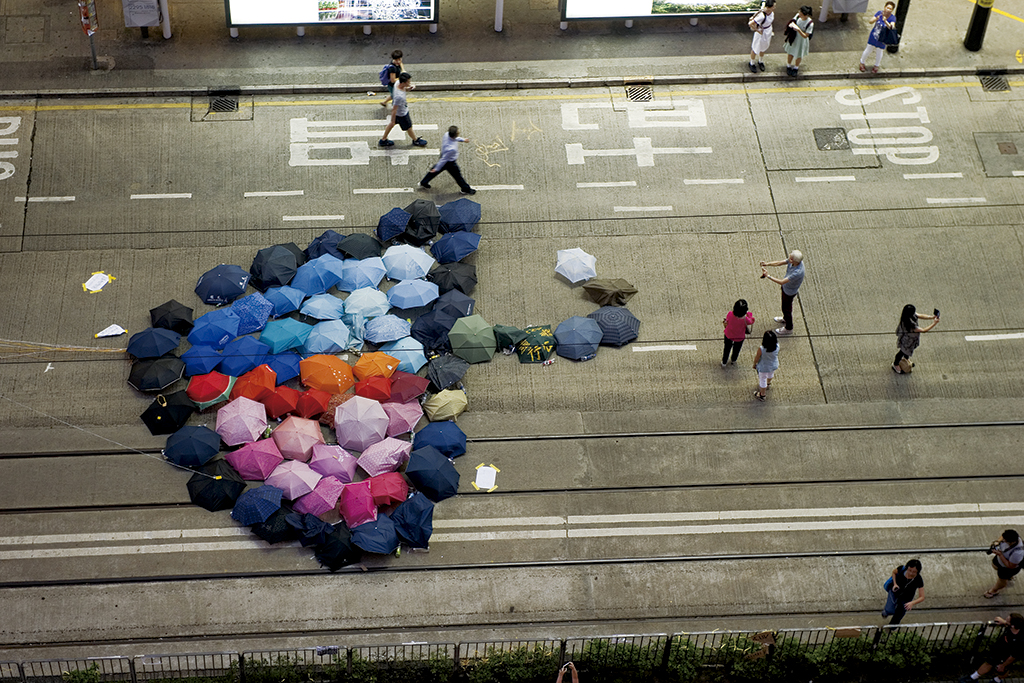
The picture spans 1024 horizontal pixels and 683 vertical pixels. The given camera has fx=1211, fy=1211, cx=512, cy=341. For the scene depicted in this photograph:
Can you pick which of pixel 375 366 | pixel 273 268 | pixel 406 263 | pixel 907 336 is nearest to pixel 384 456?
pixel 375 366

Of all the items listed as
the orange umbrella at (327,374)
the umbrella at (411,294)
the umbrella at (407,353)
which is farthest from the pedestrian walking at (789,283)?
the orange umbrella at (327,374)

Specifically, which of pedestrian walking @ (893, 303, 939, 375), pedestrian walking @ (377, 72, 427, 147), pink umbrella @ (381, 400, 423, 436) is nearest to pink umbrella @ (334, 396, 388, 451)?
pink umbrella @ (381, 400, 423, 436)

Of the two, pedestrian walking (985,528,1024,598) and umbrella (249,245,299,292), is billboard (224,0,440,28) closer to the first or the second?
umbrella (249,245,299,292)

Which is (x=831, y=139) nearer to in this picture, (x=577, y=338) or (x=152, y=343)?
(x=577, y=338)

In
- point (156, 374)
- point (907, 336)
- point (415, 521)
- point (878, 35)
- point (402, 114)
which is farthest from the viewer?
point (878, 35)

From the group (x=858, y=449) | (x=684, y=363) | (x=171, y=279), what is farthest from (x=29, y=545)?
(x=858, y=449)

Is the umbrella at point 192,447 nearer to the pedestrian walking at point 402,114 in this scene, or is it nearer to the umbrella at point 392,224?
the umbrella at point 392,224

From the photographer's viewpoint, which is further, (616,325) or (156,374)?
(616,325)
